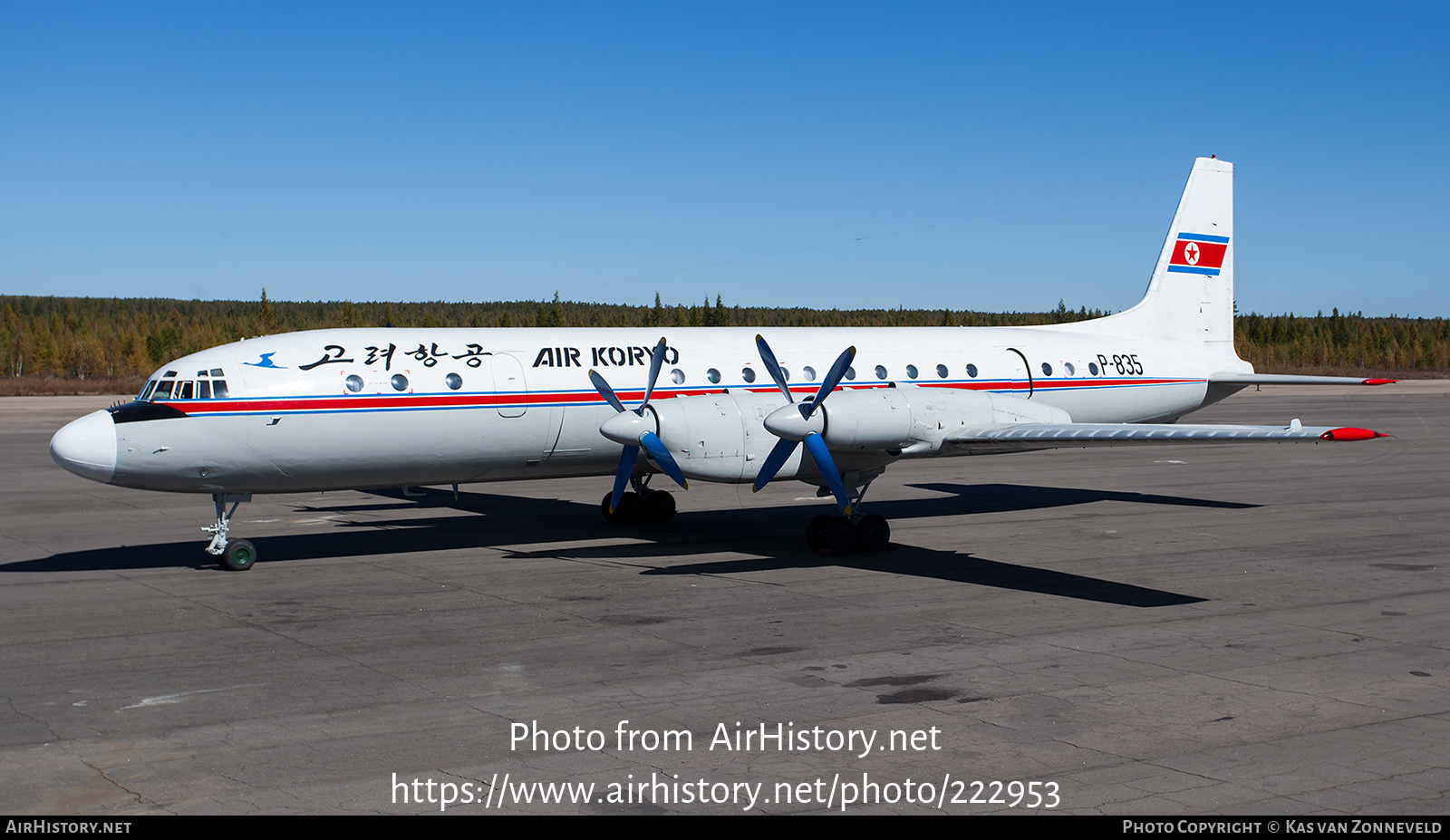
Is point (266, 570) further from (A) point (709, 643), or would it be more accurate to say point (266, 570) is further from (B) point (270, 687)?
(A) point (709, 643)

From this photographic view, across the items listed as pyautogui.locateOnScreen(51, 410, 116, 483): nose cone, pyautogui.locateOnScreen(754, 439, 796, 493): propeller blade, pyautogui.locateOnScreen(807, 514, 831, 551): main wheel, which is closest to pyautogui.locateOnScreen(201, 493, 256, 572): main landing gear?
pyautogui.locateOnScreen(51, 410, 116, 483): nose cone

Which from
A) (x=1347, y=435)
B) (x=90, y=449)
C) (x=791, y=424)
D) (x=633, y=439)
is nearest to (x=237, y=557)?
(x=90, y=449)

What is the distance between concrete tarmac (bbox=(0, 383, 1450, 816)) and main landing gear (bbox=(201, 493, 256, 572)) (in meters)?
0.23

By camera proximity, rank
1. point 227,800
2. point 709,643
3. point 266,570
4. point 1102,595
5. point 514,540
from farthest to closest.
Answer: point 514,540 < point 266,570 < point 1102,595 < point 709,643 < point 227,800

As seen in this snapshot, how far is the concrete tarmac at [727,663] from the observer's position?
886 centimetres

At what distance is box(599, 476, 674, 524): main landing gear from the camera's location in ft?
74.5

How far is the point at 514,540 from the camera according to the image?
68.4 ft

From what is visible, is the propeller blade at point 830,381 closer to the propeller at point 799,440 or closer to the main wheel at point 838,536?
the propeller at point 799,440

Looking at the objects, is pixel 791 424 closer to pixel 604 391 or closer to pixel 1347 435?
pixel 604 391

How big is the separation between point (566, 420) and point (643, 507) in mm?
3662

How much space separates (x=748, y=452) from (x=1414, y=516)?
587 inches

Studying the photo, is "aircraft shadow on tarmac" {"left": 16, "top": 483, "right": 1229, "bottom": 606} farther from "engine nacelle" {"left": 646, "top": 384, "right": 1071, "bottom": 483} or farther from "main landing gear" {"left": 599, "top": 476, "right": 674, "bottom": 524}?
"engine nacelle" {"left": 646, "top": 384, "right": 1071, "bottom": 483}
